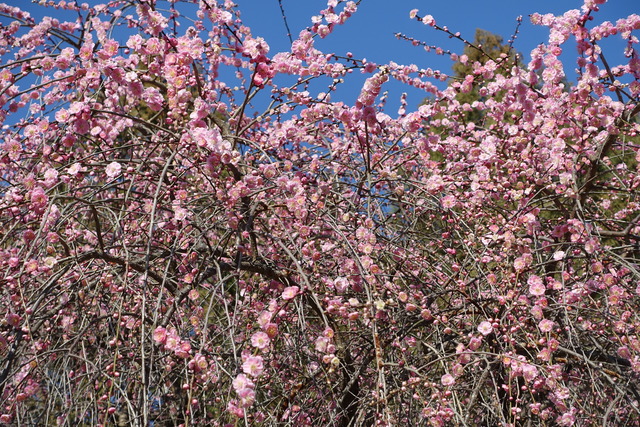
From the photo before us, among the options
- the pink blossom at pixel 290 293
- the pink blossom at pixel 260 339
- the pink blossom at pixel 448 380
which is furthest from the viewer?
the pink blossom at pixel 448 380

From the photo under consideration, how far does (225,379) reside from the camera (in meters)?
2.67

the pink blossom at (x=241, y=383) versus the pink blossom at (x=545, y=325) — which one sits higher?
the pink blossom at (x=545, y=325)

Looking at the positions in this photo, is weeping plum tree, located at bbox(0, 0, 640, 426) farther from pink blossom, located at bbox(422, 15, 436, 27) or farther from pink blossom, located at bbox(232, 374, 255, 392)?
pink blossom, located at bbox(422, 15, 436, 27)

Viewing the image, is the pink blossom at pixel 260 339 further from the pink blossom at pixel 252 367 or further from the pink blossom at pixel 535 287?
the pink blossom at pixel 535 287

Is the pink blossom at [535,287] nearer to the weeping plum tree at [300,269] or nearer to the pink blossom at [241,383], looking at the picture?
the weeping plum tree at [300,269]

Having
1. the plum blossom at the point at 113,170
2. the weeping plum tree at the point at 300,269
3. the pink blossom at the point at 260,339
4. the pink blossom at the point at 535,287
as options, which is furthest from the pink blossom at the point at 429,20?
the pink blossom at the point at 260,339

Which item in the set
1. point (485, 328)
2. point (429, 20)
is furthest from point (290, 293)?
point (429, 20)

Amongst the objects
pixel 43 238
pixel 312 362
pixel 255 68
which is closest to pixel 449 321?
pixel 312 362

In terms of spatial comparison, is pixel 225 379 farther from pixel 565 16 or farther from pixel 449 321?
pixel 565 16

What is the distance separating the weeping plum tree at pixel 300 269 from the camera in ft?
6.79

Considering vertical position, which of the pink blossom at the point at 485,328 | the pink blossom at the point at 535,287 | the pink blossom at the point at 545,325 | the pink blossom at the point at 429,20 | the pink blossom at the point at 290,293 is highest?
the pink blossom at the point at 429,20

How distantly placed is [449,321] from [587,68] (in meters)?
1.43

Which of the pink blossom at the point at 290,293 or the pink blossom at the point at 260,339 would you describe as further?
the pink blossom at the point at 290,293

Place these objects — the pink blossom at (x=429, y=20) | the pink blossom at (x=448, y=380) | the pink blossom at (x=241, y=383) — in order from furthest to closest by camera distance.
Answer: the pink blossom at (x=429, y=20) < the pink blossom at (x=448, y=380) < the pink blossom at (x=241, y=383)
